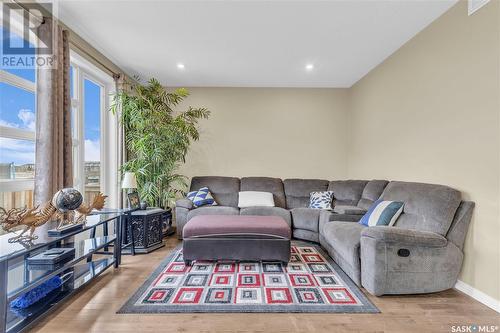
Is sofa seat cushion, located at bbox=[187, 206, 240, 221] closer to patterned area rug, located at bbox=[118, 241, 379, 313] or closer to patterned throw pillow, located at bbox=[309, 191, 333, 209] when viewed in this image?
patterned area rug, located at bbox=[118, 241, 379, 313]

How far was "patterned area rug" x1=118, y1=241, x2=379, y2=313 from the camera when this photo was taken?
1.95 metres

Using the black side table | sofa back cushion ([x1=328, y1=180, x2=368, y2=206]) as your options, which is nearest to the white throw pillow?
sofa back cushion ([x1=328, y1=180, x2=368, y2=206])

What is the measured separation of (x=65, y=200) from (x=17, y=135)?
803mm

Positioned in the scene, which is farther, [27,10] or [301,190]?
[301,190]

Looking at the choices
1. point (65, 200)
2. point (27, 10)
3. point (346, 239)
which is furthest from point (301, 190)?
point (27, 10)

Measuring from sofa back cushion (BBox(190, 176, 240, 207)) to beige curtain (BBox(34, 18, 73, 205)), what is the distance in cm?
204

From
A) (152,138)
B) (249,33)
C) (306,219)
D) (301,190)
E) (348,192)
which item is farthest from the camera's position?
(301,190)

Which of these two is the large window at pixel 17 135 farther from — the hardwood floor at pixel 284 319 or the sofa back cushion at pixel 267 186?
the sofa back cushion at pixel 267 186

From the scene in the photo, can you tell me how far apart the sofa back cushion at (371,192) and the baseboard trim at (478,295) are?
1.24 meters

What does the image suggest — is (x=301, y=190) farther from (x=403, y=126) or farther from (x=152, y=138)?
(x=152, y=138)

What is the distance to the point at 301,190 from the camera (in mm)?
4184

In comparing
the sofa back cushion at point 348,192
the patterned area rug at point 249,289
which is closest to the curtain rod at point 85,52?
the patterned area rug at point 249,289

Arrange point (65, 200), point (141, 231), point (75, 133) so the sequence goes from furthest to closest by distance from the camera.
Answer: point (141, 231) → point (75, 133) → point (65, 200)

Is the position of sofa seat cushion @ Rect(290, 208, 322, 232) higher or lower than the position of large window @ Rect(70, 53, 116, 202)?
lower
